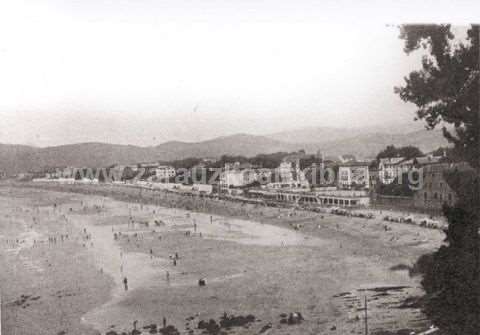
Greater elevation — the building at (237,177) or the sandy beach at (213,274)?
the building at (237,177)

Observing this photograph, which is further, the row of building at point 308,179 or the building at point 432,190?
the row of building at point 308,179

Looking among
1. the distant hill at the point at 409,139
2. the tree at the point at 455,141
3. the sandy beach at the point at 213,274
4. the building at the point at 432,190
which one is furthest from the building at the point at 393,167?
the tree at the point at 455,141

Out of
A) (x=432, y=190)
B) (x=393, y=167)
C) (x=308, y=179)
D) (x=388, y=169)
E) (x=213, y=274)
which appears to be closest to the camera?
(x=213, y=274)

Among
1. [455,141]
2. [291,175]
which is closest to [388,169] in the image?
[291,175]

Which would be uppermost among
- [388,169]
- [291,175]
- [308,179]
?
[388,169]

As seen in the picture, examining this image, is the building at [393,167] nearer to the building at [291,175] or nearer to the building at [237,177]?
the building at [291,175]

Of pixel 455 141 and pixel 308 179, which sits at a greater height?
pixel 455 141

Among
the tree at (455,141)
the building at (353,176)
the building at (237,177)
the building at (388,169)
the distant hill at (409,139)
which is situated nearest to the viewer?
the tree at (455,141)

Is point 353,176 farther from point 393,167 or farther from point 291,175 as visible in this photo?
point 291,175
